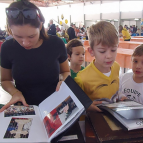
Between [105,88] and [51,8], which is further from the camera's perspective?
[51,8]

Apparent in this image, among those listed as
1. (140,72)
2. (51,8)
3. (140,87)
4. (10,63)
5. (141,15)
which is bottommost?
(140,87)

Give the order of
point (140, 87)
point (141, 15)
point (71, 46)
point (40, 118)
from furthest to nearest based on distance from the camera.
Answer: point (141, 15) → point (71, 46) → point (140, 87) → point (40, 118)

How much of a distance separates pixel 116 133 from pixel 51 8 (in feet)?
59.5

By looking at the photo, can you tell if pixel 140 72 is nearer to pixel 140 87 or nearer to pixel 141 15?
pixel 140 87

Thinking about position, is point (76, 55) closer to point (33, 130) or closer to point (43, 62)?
point (43, 62)

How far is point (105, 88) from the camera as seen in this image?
92 centimetres

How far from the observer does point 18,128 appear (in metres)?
0.60

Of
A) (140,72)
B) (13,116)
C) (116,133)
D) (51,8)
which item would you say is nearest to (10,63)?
(13,116)

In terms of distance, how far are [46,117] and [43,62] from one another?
1.38 feet

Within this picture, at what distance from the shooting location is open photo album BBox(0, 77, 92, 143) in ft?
1.79

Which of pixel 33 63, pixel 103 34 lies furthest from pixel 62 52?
pixel 103 34

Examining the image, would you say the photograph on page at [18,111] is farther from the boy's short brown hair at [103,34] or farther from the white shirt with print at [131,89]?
the white shirt with print at [131,89]

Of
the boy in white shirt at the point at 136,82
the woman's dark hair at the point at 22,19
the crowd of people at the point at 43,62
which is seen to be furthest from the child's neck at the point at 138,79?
the woman's dark hair at the point at 22,19

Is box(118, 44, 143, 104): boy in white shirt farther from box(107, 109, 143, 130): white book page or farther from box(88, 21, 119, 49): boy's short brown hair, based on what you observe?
box(107, 109, 143, 130): white book page
